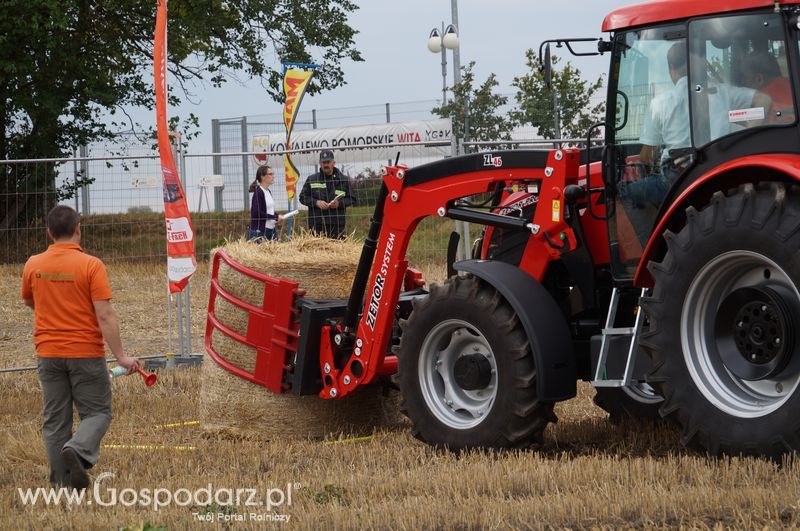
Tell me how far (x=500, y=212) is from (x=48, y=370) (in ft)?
9.02

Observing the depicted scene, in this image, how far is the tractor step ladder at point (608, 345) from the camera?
596 cm

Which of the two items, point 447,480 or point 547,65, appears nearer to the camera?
point 447,480

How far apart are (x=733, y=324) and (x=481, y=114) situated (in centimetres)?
1820

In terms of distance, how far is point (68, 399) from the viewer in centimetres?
630

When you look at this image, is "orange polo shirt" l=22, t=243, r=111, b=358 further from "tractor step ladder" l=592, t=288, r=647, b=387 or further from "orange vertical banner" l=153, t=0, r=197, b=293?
"orange vertical banner" l=153, t=0, r=197, b=293

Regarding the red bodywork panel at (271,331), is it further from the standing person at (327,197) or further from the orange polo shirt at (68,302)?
the standing person at (327,197)

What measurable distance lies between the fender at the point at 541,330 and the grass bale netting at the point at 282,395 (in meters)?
1.64

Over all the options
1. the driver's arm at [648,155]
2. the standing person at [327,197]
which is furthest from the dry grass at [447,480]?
the standing person at [327,197]

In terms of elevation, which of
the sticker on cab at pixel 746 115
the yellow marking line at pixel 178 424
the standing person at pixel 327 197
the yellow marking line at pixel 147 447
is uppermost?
the sticker on cab at pixel 746 115

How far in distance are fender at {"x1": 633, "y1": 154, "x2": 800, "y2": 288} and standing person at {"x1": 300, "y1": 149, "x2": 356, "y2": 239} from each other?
5718 millimetres

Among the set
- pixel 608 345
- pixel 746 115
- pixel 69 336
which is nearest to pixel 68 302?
pixel 69 336

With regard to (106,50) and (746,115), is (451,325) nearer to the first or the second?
(746,115)

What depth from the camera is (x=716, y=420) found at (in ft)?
17.9

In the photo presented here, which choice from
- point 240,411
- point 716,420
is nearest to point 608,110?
point 716,420
